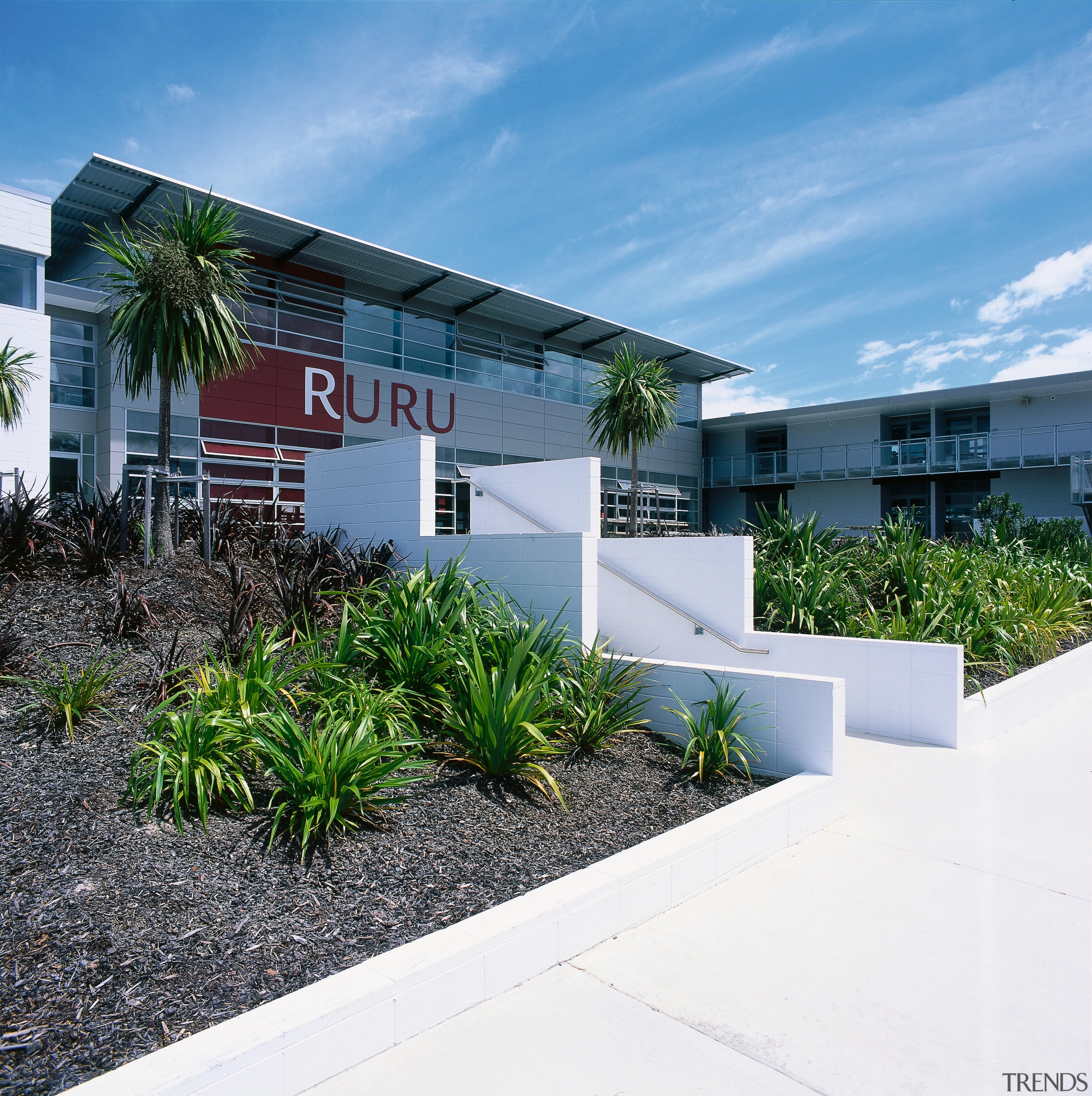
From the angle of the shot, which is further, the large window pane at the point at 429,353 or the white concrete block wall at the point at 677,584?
the large window pane at the point at 429,353

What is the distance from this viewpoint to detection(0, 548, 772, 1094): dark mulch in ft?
7.05

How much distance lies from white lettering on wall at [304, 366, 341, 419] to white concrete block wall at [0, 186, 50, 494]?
5762mm

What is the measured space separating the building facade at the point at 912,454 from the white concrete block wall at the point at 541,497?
17491mm

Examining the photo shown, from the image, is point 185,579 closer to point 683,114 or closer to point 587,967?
point 587,967

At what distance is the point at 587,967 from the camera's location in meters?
2.76

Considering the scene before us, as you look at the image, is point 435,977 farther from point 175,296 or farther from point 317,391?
point 317,391

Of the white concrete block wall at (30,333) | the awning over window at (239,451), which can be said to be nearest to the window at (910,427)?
the awning over window at (239,451)

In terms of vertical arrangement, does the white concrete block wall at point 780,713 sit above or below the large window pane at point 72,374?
below

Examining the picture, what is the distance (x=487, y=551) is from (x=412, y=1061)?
15.7 feet

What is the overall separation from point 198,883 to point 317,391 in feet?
56.7

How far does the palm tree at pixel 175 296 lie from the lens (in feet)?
25.4

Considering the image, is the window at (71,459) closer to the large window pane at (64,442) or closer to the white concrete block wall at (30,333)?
the large window pane at (64,442)

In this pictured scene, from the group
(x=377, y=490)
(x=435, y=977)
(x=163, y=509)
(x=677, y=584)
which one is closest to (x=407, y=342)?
(x=377, y=490)

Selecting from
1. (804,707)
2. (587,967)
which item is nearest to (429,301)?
(804,707)
